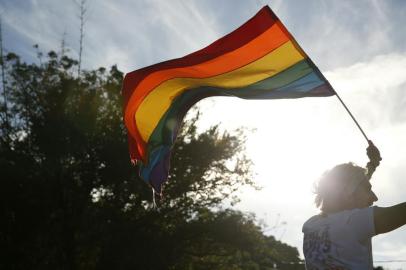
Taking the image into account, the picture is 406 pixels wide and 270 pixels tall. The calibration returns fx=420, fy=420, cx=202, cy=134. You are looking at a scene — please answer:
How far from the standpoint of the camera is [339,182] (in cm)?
281

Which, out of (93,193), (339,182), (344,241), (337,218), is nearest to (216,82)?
(339,182)

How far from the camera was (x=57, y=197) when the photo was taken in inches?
774

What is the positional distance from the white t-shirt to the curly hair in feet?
0.45

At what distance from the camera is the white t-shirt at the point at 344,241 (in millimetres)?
2438

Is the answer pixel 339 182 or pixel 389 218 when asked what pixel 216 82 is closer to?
pixel 339 182

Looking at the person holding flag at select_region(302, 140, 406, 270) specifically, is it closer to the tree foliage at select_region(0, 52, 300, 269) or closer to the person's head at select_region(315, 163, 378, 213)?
the person's head at select_region(315, 163, 378, 213)

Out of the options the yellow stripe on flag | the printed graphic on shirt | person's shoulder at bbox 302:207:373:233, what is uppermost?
the yellow stripe on flag

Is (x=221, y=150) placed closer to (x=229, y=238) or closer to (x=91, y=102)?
(x=229, y=238)

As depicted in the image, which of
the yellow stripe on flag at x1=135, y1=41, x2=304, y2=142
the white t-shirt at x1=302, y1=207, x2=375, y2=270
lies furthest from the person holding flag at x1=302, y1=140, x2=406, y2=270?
the yellow stripe on flag at x1=135, y1=41, x2=304, y2=142

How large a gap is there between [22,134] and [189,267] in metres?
10.9

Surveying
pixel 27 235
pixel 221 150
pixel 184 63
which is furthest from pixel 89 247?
pixel 184 63

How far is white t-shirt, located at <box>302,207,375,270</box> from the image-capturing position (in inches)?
96.0

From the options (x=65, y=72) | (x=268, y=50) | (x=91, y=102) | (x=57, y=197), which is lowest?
(x=268, y=50)

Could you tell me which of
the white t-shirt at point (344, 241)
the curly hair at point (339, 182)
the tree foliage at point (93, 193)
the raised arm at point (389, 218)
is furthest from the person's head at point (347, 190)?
the tree foliage at point (93, 193)
